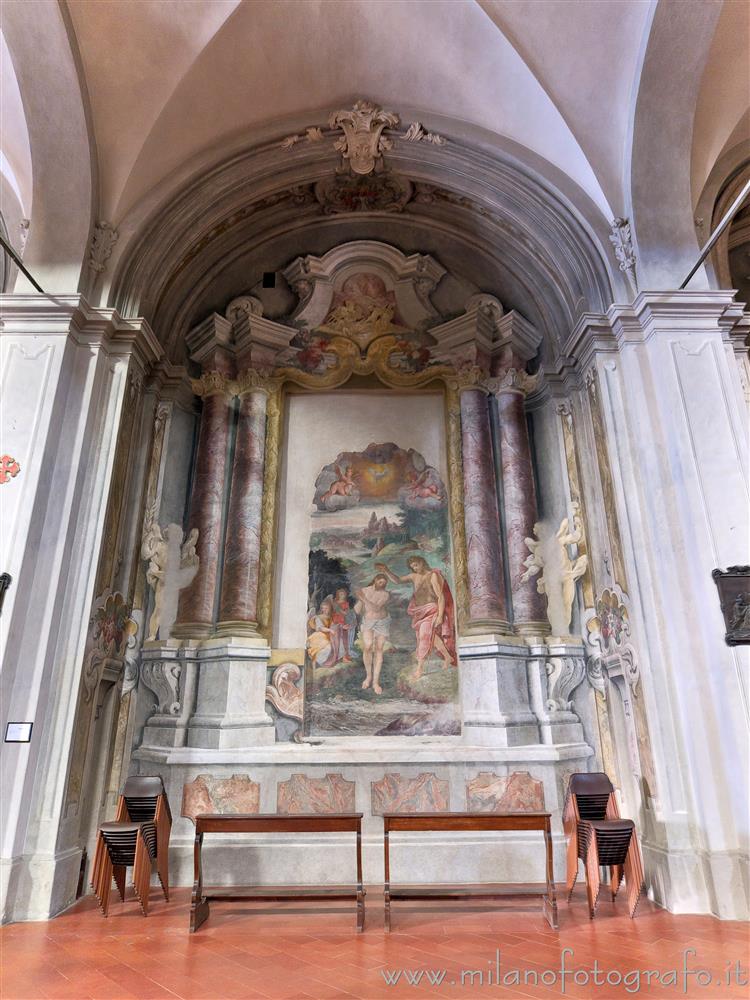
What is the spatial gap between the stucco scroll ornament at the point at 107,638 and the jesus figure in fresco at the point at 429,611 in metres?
2.87

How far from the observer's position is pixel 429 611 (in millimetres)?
7621

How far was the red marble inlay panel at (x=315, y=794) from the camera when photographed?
6426mm

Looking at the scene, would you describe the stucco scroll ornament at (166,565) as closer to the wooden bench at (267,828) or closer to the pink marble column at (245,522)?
the pink marble column at (245,522)

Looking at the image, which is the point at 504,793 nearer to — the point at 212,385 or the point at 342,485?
the point at 342,485

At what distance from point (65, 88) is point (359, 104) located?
3.27 meters

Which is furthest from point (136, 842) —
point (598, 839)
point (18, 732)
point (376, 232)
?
point (376, 232)

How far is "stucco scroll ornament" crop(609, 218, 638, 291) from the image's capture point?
689 centimetres

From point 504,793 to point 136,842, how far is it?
343 cm

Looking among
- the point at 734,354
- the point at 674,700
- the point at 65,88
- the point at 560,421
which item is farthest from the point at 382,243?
the point at 674,700

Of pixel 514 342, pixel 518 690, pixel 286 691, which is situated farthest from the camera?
pixel 514 342

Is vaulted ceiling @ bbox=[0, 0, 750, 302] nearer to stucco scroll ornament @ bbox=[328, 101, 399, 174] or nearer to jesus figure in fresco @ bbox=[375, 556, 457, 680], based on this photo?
stucco scroll ornament @ bbox=[328, 101, 399, 174]

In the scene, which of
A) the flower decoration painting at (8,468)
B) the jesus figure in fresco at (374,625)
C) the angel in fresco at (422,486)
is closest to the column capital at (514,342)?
the angel in fresco at (422,486)

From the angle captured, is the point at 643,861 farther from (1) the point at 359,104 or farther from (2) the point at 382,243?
(1) the point at 359,104

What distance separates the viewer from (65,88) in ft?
21.5
